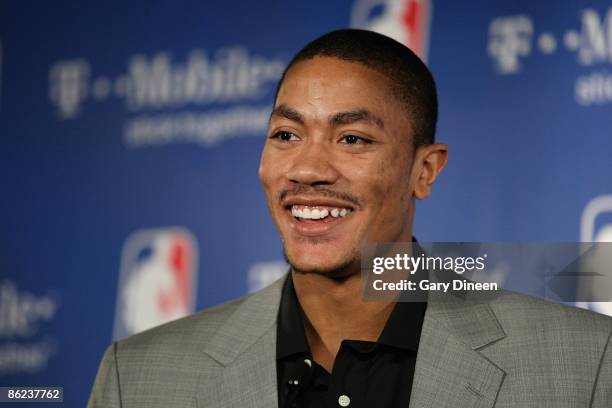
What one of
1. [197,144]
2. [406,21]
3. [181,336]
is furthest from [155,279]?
[181,336]

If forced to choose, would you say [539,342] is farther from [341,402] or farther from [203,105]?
[203,105]


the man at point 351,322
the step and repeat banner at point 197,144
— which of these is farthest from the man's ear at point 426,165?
the step and repeat banner at point 197,144

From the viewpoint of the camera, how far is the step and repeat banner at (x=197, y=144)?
301 cm

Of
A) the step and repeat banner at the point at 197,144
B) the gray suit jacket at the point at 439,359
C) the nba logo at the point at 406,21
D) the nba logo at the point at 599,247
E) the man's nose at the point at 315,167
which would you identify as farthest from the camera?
the nba logo at the point at 406,21

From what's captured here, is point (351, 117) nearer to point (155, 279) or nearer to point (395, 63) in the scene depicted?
point (395, 63)

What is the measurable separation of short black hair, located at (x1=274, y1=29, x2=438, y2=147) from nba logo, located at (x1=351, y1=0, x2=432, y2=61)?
0.85m

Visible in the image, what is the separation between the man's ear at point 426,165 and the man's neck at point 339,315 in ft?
0.89

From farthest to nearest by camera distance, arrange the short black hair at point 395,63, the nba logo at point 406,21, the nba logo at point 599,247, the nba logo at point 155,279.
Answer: the nba logo at point 155,279
the nba logo at point 406,21
the nba logo at point 599,247
the short black hair at point 395,63

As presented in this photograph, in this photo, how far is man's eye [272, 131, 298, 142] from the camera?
7.47ft

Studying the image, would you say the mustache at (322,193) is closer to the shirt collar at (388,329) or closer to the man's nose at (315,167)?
the man's nose at (315,167)

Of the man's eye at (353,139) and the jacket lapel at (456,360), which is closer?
the jacket lapel at (456,360)

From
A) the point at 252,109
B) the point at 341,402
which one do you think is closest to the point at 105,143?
the point at 252,109

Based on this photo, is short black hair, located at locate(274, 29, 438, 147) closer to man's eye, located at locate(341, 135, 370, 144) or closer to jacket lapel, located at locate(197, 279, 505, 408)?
man's eye, located at locate(341, 135, 370, 144)
